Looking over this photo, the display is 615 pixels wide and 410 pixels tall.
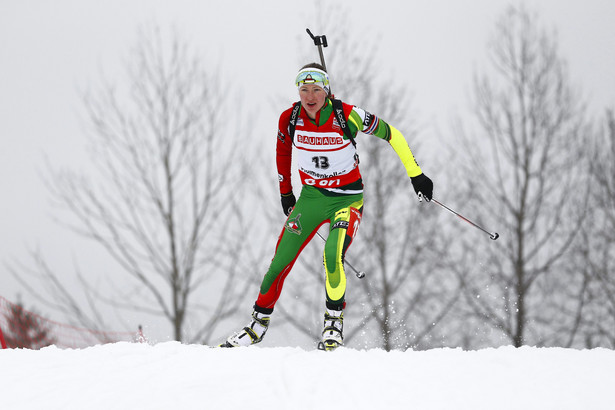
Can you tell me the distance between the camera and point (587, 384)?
9.78 feet

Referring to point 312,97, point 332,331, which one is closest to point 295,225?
point 332,331

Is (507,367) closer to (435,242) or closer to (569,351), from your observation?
(569,351)

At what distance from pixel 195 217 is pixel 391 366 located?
6700 mm

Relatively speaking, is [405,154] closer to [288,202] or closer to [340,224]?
[340,224]

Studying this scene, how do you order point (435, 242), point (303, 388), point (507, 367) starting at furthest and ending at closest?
1. point (435, 242)
2. point (507, 367)
3. point (303, 388)

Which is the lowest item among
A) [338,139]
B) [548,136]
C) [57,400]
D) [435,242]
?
[57,400]

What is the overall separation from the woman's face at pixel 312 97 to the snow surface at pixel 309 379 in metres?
2.05

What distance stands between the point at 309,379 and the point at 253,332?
70.7 inches

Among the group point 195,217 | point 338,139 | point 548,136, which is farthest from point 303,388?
point 548,136

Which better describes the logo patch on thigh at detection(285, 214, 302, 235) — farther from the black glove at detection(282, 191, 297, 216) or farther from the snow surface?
the snow surface

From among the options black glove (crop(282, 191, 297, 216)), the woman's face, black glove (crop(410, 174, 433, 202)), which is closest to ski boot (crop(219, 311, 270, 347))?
black glove (crop(282, 191, 297, 216))

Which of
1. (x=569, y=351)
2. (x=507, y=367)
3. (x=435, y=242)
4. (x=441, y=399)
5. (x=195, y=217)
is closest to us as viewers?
(x=441, y=399)

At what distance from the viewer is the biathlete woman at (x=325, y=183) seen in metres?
4.61

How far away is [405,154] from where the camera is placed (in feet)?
15.7
